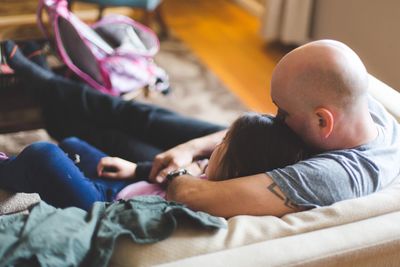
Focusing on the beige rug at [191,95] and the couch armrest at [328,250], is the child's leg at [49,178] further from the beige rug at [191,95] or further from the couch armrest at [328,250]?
the beige rug at [191,95]

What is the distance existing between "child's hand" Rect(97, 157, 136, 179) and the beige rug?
0.72m

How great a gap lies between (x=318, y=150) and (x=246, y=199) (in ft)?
0.74

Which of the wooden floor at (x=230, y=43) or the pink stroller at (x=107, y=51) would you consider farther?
the wooden floor at (x=230, y=43)

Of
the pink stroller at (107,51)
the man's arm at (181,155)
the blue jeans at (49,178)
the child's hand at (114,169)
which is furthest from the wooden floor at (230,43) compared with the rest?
the blue jeans at (49,178)

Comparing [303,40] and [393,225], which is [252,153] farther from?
[303,40]

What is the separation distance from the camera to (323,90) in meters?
1.02

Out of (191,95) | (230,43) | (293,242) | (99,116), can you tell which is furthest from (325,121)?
(230,43)

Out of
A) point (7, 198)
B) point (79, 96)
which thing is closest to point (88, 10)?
point (79, 96)

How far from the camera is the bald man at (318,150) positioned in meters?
0.99

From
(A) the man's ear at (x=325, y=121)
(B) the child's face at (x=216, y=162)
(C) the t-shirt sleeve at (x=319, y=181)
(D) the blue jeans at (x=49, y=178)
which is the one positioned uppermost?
(A) the man's ear at (x=325, y=121)

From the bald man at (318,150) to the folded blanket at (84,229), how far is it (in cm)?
9

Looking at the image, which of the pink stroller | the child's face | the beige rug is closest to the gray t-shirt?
the child's face

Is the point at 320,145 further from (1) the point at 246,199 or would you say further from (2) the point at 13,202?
(2) the point at 13,202

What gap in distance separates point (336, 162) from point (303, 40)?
2272mm
